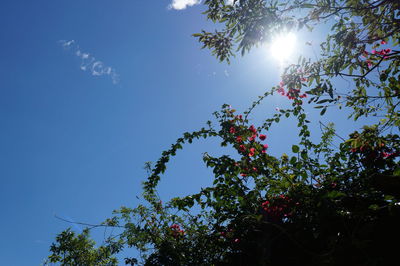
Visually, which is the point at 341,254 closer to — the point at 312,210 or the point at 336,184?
the point at 312,210

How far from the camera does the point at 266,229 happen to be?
2.21 meters

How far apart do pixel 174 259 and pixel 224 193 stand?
1981 millimetres

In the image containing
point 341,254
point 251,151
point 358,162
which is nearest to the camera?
point 341,254

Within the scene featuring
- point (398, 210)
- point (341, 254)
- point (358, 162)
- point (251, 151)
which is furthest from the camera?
point (358, 162)

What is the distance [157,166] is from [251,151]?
4.16 feet

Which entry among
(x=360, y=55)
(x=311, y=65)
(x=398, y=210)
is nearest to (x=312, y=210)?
(x=398, y=210)

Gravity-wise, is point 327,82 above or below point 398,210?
above

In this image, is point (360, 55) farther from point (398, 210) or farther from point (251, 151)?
point (398, 210)

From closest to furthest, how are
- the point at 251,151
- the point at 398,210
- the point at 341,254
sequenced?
the point at 341,254, the point at 398,210, the point at 251,151

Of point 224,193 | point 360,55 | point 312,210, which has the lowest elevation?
point 312,210

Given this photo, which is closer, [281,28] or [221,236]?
[221,236]

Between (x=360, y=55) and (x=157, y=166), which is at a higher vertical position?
(x=360, y=55)

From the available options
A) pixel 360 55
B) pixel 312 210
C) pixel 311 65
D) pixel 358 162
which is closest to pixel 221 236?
pixel 312 210

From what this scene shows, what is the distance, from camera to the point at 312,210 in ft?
6.47
